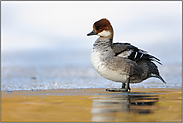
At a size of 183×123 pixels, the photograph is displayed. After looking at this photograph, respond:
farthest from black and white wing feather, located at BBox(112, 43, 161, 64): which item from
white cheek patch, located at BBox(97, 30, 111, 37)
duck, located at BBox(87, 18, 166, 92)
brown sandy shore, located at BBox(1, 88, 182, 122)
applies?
brown sandy shore, located at BBox(1, 88, 182, 122)

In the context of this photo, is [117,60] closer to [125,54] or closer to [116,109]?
[125,54]

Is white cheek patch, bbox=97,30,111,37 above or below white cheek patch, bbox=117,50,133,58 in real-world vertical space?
above

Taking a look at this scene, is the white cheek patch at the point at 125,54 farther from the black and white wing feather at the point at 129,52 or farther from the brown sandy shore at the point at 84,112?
the brown sandy shore at the point at 84,112

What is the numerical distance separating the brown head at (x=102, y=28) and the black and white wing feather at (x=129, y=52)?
15.2 inches

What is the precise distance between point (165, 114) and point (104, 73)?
9.15ft

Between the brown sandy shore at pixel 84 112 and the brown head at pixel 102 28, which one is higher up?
the brown head at pixel 102 28

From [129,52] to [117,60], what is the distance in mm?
364

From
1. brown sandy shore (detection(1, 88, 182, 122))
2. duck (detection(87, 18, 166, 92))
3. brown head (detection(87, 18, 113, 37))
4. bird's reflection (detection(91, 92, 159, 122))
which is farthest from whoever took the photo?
brown head (detection(87, 18, 113, 37))

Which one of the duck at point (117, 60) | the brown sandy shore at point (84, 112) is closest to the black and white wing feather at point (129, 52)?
the duck at point (117, 60)

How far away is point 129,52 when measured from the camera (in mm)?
6164

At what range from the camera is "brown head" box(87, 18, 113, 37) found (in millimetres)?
6438

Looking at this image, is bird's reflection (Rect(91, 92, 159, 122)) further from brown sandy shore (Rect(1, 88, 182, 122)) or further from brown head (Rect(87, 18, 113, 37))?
brown head (Rect(87, 18, 113, 37))

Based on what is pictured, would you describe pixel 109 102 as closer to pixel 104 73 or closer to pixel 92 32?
pixel 104 73

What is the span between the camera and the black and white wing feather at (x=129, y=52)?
6121mm
